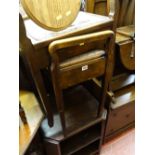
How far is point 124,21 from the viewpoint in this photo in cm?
161

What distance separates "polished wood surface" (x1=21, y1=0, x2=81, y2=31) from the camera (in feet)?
2.66

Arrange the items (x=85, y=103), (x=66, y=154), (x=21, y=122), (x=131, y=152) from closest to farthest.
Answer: (x=21, y=122) < (x=66, y=154) < (x=85, y=103) < (x=131, y=152)

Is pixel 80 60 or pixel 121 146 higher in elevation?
pixel 80 60

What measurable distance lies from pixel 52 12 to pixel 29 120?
0.59m

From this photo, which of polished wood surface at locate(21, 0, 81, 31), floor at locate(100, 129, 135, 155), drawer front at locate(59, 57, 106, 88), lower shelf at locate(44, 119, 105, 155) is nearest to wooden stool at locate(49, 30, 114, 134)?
drawer front at locate(59, 57, 106, 88)

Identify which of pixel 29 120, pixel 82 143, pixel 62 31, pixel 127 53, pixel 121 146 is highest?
pixel 62 31

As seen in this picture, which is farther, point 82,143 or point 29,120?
point 82,143

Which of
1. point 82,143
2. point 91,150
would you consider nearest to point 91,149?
point 91,150

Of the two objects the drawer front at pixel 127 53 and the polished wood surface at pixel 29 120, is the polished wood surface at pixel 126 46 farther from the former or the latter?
the polished wood surface at pixel 29 120

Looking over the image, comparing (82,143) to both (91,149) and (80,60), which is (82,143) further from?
(80,60)

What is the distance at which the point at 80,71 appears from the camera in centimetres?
96
